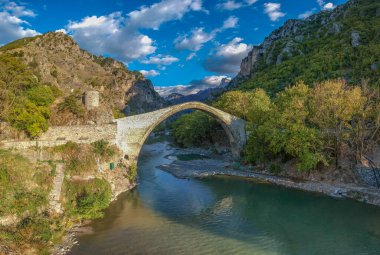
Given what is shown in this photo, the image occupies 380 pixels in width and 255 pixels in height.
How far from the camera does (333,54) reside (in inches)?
2034

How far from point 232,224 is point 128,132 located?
42.5ft

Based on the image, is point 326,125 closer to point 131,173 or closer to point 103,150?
point 131,173

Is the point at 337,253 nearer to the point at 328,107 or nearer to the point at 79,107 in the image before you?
the point at 328,107

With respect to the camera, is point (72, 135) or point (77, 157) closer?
point (77, 157)

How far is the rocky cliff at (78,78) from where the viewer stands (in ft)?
84.0

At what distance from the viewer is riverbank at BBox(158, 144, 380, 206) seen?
690 inches

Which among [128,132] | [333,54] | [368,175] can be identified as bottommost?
[368,175]

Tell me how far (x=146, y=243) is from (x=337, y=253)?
834cm

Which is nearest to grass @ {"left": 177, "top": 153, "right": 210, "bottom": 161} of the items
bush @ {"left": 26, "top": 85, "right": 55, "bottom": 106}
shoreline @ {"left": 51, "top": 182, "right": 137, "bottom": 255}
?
bush @ {"left": 26, "top": 85, "right": 55, "bottom": 106}

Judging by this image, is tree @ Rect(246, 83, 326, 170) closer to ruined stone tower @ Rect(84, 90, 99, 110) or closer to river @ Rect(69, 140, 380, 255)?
river @ Rect(69, 140, 380, 255)

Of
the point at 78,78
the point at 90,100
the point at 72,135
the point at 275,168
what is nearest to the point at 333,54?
the point at 275,168

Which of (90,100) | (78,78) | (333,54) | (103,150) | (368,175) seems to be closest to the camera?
(368,175)

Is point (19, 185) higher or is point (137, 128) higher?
point (137, 128)

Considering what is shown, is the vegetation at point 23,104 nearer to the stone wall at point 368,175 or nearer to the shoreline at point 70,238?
the shoreline at point 70,238
